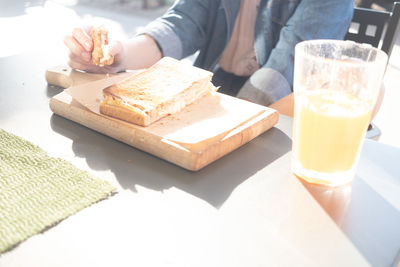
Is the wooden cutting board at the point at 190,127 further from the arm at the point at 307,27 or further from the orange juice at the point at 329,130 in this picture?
the arm at the point at 307,27

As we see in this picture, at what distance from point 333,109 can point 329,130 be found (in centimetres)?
3

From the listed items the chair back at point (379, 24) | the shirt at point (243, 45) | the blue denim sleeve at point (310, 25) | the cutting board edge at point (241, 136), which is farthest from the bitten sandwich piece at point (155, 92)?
the chair back at point (379, 24)

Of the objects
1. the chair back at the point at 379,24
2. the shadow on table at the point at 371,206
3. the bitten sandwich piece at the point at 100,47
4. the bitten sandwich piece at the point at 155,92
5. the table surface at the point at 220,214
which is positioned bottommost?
the table surface at the point at 220,214

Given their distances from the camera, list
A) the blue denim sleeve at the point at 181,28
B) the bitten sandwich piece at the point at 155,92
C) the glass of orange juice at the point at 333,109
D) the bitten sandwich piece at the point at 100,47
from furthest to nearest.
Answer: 1. the blue denim sleeve at the point at 181,28
2. the bitten sandwich piece at the point at 100,47
3. the bitten sandwich piece at the point at 155,92
4. the glass of orange juice at the point at 333,109

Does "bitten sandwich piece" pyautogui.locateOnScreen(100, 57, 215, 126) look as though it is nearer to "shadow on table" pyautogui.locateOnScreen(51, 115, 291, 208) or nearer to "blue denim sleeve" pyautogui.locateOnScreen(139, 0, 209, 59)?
"shadow on table" pyautogui.locateOnScreen(51, 115, 291, 208)

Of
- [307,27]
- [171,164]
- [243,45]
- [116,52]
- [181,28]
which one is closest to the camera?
[171,164]

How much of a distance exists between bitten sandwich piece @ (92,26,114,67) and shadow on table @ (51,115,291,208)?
224 millimetres

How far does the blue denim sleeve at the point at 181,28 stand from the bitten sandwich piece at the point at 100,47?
0.31 m

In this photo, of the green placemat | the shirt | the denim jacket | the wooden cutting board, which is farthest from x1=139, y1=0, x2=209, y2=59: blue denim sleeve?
the green placemat

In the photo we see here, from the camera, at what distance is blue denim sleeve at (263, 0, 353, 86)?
1.19 m

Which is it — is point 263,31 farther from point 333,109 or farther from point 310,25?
point 333,109

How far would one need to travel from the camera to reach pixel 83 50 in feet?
3.20

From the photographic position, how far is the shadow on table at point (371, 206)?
0.50 metres

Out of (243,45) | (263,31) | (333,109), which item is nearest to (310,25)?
(263,31)
